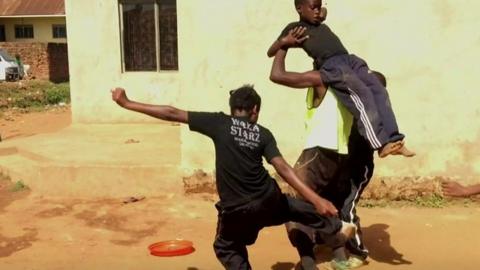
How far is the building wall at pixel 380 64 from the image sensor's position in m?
5.85

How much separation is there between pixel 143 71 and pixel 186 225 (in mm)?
5006

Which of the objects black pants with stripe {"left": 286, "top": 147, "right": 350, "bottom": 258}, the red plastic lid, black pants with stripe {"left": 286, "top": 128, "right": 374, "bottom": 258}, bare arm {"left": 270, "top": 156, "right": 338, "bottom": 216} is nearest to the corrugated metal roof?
the red plastic lid

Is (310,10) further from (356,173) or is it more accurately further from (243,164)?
(356,173)

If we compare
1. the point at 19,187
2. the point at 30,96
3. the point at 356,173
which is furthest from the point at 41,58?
the point at 356,173

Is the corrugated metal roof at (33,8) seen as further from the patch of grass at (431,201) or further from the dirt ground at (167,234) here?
the patch of grass at (431,201)

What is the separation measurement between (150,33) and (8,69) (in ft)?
54.7

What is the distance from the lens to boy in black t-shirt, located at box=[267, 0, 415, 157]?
149 inches

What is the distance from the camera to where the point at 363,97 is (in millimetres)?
3848

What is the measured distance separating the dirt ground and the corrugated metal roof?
25824mm

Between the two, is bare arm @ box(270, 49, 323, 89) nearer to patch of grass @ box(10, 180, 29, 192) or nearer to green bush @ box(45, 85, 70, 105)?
patch of grass @ box(10, 180, 29, 192)

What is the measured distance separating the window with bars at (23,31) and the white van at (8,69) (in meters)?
8.12

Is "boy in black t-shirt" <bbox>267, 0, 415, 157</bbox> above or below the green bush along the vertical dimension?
above

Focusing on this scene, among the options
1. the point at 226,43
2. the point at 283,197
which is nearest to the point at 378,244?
the point at 283,197

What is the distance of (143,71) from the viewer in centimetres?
1020
